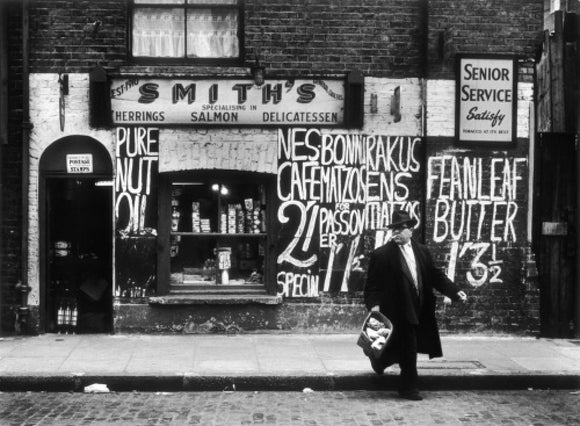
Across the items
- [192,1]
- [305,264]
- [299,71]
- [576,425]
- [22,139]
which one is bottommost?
[576,425]

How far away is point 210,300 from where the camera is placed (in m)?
9.62

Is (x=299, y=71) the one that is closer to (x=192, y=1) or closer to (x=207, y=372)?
(x=192, y=1)

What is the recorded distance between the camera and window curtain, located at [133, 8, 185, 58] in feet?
32.2

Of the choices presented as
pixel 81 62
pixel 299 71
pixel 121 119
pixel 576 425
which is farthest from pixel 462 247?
pixel 81 62

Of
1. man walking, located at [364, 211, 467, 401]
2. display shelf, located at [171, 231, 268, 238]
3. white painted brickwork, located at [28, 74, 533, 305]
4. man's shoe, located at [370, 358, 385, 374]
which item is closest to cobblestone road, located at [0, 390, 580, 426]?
man's shoe, located at [370, 358, 385, 374]

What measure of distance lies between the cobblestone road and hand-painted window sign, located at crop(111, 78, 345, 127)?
384 centimetres

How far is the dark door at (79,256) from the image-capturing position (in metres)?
9.84

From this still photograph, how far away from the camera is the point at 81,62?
9.57 meters

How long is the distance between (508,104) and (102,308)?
6158 millimetres

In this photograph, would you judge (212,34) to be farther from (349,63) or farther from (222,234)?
(222,234)

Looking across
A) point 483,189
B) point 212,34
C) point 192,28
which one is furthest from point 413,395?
point 192,28

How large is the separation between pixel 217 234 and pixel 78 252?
75.9 inches

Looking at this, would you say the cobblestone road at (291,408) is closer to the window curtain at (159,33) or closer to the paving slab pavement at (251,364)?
the paving slab pavement at (251,364)

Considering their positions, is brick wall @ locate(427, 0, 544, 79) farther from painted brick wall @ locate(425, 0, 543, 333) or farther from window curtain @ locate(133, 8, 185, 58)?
window curtain @ locate(133, 8, 185, 58)
